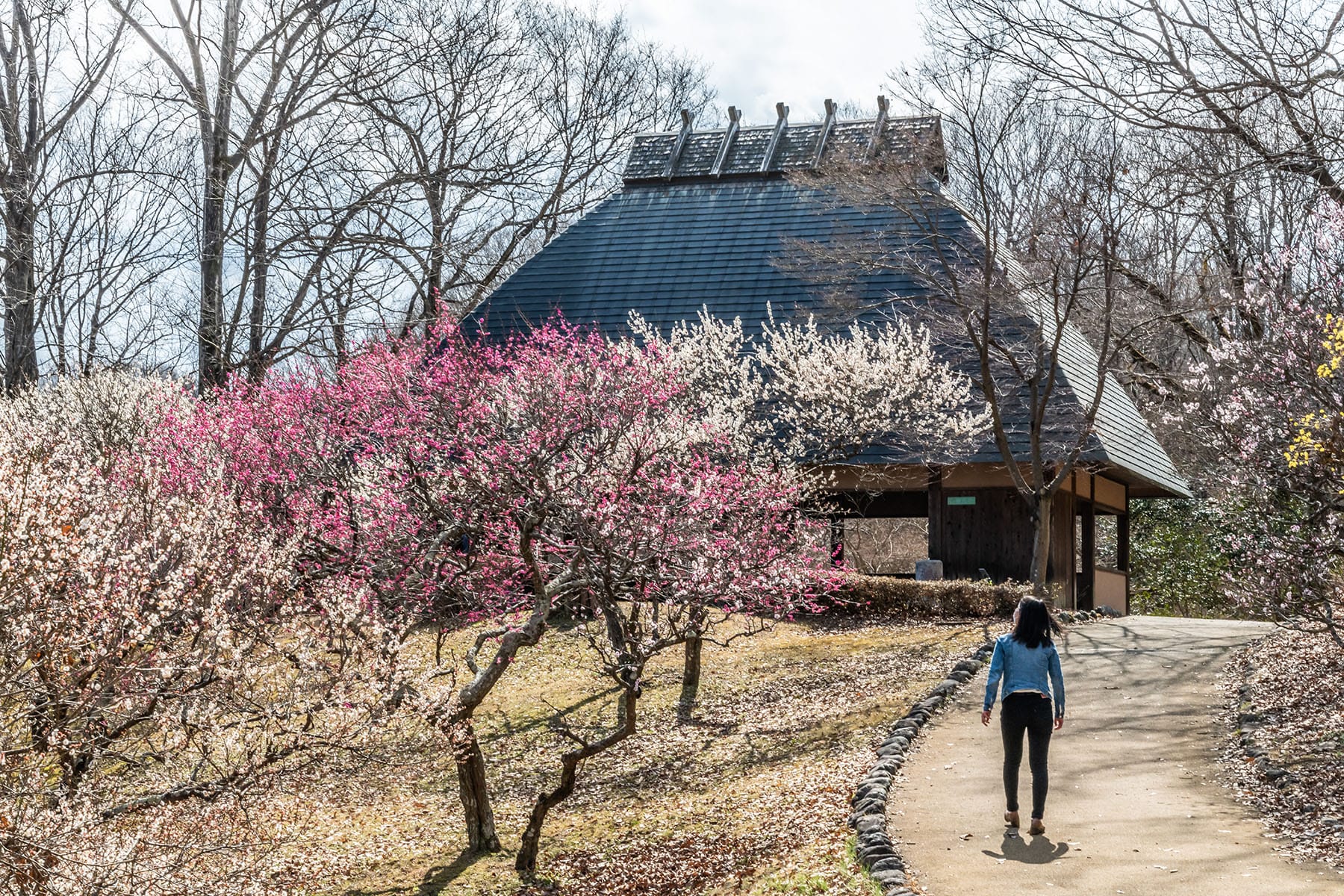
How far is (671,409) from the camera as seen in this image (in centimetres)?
1371

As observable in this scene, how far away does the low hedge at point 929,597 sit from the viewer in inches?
667

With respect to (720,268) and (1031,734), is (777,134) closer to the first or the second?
(720,268)

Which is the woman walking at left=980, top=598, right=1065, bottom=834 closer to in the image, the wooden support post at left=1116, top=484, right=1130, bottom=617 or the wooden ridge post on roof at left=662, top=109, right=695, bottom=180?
the wooden support post at left=1116, top=484, right=1130, bottom=617

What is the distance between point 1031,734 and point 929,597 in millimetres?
10087

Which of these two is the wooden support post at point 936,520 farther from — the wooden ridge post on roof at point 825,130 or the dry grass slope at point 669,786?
the wooden ridge post on roof at point 825,130

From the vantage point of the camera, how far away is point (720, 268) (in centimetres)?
2216

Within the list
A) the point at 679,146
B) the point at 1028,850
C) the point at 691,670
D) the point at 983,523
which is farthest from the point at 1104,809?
the point at 679,146

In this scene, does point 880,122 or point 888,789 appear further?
point 880,122

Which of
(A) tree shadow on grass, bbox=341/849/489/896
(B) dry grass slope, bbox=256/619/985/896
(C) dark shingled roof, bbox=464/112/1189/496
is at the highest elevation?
(C) dark shingled roof, bbox=464/112/1189/496

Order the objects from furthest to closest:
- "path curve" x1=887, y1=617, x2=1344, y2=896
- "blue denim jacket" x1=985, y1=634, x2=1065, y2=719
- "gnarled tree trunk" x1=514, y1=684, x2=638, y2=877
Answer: "gnarled tree trunk" x1=514, y1=684, x2=638, y2=877
"blue denim jacket" x1=985, y1=634, x2=1065, y2=719
"path curve" x1=887, y1=617, x2=1344, y2=896

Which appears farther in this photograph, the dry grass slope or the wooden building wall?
the wooden building wall

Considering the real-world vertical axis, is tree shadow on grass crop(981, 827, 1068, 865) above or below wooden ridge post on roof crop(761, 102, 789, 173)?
below

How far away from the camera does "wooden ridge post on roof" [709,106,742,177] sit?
24344 millimetres

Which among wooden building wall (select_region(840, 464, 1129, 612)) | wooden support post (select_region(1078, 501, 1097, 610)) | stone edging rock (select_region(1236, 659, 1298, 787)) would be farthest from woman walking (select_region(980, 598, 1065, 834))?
wooden support post (select_region(1078, 501, 1097, 610))
